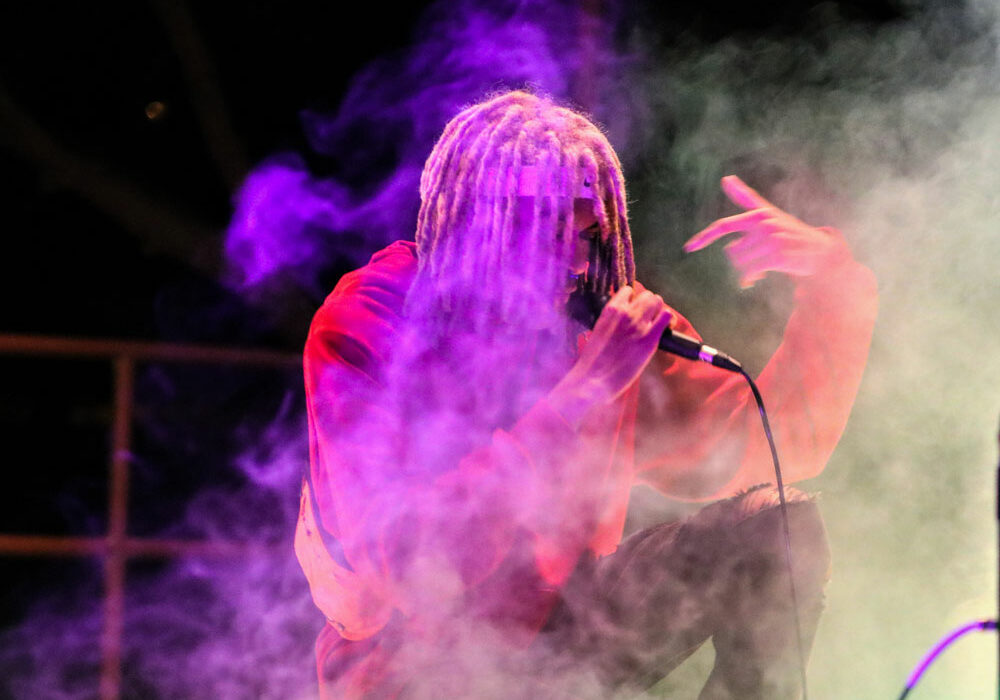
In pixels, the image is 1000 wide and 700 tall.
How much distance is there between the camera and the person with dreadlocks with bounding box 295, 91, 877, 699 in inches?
60.6

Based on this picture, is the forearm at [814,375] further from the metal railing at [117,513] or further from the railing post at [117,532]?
the railing post at [117,532]

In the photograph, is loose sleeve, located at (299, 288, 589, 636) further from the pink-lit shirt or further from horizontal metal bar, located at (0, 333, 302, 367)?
horizontal metal bar, located at (0, 333, 302, 367)

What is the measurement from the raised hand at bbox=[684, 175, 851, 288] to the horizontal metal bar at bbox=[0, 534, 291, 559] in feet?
4.11

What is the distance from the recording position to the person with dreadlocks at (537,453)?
154cm

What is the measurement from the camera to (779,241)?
186 centimetres

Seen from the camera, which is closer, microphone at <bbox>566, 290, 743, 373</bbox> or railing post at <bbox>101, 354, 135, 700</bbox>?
microphone at <bbox>566, 290, 743, 373</bbox>

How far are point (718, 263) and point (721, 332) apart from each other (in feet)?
0.53

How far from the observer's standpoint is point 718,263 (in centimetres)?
207

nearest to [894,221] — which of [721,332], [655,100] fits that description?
[721,332]

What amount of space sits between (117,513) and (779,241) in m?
1.60

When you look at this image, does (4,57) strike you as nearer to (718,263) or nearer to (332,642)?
(332,642)

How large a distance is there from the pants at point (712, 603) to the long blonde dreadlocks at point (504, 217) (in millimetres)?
510

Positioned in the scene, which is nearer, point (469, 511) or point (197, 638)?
point (469, 511)

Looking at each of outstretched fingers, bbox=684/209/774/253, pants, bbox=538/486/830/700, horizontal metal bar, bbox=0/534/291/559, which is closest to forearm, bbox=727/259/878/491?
outstretched fingers, bbox=684/209/774/253
